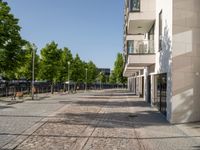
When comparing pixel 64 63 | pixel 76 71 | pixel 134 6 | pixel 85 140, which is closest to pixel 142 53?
pixel 134 6

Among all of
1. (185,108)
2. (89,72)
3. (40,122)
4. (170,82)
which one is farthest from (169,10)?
(89,72)

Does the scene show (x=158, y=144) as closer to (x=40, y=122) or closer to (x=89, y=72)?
(x=40, y=122)

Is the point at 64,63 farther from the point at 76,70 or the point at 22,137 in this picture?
the point at 22,137

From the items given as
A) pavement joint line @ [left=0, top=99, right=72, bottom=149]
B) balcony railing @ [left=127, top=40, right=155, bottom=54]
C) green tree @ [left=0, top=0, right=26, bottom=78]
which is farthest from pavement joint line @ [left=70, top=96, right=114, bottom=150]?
green tree @ [left=0, top=0, right=26, bottom=78]

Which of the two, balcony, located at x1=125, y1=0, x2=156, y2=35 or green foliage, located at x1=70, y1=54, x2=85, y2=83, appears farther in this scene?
green foliage, located at x1=70, y1=54, x2=85, y2=83

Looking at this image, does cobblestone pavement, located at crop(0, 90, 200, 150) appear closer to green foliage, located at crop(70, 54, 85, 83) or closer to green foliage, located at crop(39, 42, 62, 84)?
green foliage, located at crop(39, 42, 62, 84)

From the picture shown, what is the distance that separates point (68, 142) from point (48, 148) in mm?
1118

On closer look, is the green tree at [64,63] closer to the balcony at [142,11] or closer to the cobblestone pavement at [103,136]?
the balcony at [142,11]

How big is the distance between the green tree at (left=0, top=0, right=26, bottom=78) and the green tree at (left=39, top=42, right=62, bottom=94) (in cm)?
1958

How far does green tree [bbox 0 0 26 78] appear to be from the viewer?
93.5 ft

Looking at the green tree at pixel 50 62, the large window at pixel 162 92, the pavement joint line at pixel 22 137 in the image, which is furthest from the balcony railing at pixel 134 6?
the green tree at pixel 50 62

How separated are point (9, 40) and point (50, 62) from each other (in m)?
21.0

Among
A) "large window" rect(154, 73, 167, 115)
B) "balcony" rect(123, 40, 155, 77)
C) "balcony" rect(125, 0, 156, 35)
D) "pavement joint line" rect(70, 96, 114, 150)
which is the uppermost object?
"balcony" rect(125, 0, 156, 35)

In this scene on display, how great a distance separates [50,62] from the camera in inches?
1972
